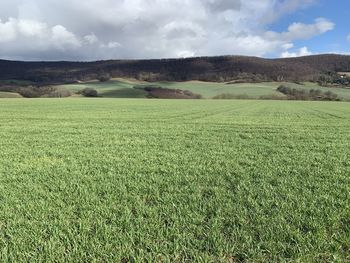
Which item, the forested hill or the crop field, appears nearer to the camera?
the crop field

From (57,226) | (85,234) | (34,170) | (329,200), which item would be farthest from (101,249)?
(34,170)

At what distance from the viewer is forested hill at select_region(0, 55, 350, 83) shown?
153875 millimetres

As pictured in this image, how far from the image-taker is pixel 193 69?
171500 mm

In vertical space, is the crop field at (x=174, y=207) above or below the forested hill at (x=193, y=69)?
below

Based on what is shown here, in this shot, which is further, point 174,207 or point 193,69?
point 193,69

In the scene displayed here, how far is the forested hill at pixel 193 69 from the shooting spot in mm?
153875

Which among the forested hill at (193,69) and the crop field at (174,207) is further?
the forested hill at (193,69)

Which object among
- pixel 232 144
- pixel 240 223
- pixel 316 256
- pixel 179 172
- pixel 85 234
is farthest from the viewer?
pixel 232 144

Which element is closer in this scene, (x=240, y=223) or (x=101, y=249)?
(x=101, y=249)

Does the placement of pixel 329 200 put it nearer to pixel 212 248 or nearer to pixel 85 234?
pixel 212 248

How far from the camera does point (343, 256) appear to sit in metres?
4.67

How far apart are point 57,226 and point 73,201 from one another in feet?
4.06

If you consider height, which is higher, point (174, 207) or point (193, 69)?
point (193, 69)

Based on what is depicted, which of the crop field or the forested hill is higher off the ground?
the forested hill
